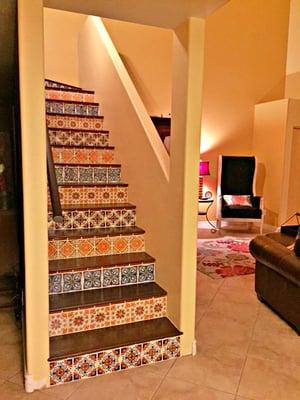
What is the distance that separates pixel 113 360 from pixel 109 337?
0.45ft

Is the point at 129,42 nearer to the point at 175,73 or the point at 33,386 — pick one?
the point at 175,73

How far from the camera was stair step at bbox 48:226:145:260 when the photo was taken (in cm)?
247

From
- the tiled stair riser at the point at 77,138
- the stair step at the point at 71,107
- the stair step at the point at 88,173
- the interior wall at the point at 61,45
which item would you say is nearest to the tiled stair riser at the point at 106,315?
the stair step at the point at 88,173

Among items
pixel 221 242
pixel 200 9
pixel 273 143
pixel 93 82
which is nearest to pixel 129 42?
pixel 93 82

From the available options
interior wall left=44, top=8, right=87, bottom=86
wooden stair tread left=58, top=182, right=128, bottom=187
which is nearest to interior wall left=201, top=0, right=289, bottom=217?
interior wall left=44, top=8, right=87, bottom=86

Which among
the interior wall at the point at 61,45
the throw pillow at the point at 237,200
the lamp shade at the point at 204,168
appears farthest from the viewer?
the throw pillow at the point at 237,200

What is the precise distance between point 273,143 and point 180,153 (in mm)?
4249

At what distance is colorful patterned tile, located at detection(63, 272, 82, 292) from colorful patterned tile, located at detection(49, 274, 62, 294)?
0.10 ft

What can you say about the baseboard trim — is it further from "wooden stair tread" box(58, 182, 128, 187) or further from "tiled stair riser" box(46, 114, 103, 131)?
"tiled stair riser" box(46, 114, 103, 131)

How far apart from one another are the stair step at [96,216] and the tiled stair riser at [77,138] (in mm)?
902

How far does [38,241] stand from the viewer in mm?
1795

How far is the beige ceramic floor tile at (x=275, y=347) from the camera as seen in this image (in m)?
2.23

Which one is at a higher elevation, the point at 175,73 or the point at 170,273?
the point at 175,73

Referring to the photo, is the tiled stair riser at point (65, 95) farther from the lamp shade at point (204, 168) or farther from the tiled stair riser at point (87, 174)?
the lamp shade at point (204, 168)
